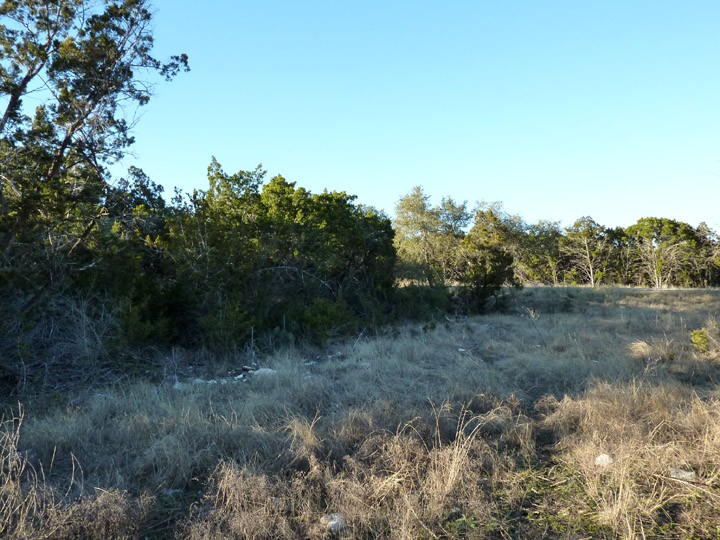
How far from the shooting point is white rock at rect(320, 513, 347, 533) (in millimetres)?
2951

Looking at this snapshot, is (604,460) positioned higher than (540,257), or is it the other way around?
(540,257)

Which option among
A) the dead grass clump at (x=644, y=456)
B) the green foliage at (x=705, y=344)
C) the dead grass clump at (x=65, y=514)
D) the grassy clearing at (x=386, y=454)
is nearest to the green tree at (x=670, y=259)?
the green foliage at (x=705, y=344)

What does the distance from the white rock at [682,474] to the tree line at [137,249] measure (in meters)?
6.27

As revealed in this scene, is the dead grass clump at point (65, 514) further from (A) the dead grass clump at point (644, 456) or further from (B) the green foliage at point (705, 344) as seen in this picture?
(B) the green foliage at point (705, 344)

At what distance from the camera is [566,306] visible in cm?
1358

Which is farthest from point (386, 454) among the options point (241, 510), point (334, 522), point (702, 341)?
point (702, 341)

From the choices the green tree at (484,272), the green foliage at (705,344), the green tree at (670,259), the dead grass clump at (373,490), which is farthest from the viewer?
the green tree at (670,259)

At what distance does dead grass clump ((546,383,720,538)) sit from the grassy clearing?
0.01 m

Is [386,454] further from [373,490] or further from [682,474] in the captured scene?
[682,474]

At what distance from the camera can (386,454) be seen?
3727 millimetres

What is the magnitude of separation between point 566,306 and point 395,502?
11.7m

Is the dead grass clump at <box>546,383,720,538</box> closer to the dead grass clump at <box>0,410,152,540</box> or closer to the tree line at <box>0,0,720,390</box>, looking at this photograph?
the dead grass clump at <box>0,410,152,540</box>

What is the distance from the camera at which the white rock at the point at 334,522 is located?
9.68 feet

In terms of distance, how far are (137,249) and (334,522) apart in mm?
7134
